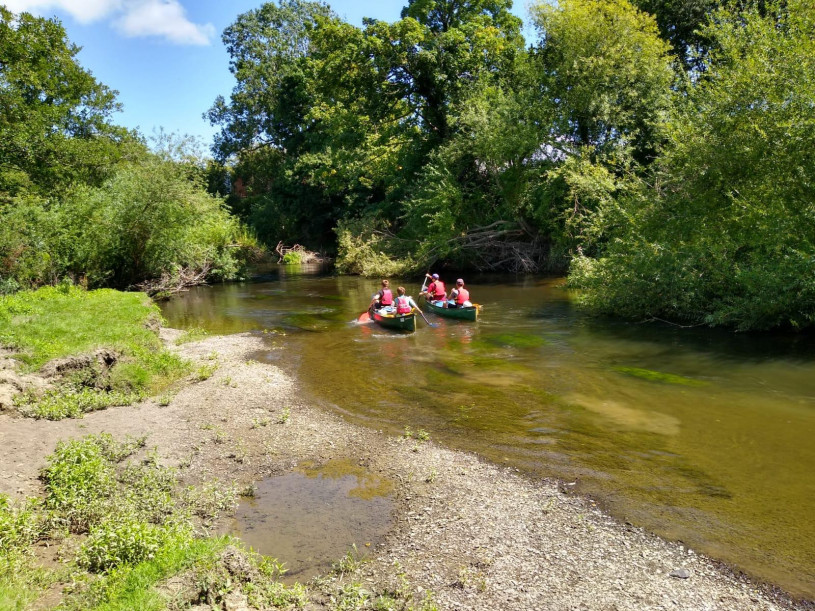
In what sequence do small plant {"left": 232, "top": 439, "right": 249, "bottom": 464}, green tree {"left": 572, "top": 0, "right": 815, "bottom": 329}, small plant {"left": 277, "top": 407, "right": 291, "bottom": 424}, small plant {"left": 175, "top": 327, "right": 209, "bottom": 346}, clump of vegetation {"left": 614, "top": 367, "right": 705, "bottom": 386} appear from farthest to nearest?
small plant {"left": 175, "top": 327, "right": 209, "bottom": 346} < green tree {"left": 572, "top": 0, "right": 815, "bottom": 329} < clump of vegetation {"left": 614, "top": 367, "right": 705, "bottom": 386} < small plant {"left": 277, "top": 407, "right": 291, "bottom": 424} < small plant {"left": 232, "top": 439, "right": 249, "bottom": 464}

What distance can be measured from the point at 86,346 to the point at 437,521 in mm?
8063

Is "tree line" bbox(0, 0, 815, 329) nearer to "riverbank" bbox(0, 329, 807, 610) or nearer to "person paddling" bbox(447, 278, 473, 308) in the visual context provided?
"person paddling" bbox(447, 278, 473, 308)

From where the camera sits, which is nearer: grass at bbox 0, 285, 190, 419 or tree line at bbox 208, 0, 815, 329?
grass at bbox 0, 285, 190, 419

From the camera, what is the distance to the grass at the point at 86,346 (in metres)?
9.55

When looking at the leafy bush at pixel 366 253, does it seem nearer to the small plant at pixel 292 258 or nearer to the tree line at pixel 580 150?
the tree line at pixel 580 150

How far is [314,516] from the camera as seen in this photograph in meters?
6.63

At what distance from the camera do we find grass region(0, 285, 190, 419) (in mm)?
9547

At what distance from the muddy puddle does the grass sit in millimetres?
4071

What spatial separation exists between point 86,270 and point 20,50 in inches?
376

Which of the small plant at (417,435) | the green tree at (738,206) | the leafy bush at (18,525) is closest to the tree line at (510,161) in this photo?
the green tree at (738,206)

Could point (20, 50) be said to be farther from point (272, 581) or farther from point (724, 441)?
point (724, 441)

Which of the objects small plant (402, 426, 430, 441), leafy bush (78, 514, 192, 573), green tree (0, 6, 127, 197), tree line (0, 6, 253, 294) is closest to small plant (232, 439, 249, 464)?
small plant (402, 426, 430, 441)

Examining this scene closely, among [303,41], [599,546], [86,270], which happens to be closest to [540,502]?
[599,546]

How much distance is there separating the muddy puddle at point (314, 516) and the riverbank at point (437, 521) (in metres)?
0.19
